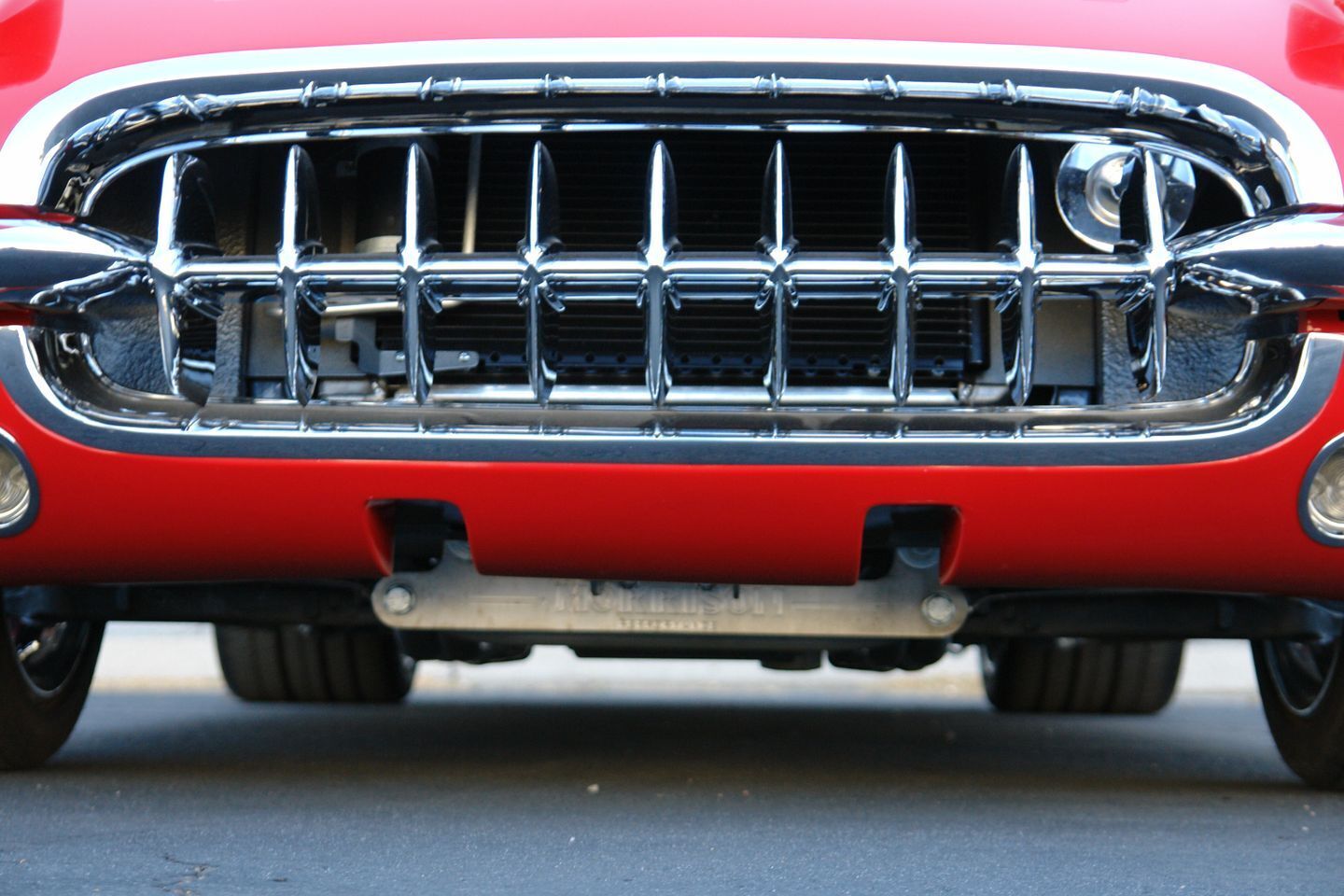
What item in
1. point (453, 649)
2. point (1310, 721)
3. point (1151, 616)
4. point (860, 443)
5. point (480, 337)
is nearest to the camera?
point (860, 443)

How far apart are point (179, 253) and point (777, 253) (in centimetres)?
95

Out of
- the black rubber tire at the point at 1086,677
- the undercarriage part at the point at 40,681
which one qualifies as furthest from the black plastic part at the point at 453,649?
the black rubber tire at the point at 1086,677

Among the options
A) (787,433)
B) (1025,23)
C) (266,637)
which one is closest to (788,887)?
(787,433)

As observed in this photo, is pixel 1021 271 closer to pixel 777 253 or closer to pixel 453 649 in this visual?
pixel 777 253

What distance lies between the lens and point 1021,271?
2.59 metres

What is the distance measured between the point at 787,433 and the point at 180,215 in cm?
104

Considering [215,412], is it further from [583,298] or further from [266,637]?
[266,637]

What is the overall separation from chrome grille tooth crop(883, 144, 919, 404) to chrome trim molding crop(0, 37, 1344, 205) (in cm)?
14

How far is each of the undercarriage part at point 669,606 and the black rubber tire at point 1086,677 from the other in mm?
1910

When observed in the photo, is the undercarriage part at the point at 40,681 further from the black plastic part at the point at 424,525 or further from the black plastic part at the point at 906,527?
the black plastic part at the point at 906,527

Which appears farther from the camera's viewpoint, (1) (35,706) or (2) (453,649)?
(2) (453,649)

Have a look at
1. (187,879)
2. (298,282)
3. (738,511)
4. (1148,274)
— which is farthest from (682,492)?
(187,879)

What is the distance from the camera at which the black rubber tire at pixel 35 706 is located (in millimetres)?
3184

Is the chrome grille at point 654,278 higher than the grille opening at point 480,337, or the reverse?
the chrome grille at point 654,278
